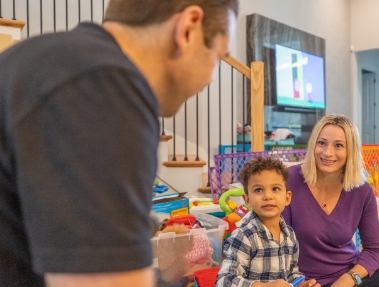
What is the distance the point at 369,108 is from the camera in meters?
6.58

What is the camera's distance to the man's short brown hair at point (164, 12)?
0.40 m

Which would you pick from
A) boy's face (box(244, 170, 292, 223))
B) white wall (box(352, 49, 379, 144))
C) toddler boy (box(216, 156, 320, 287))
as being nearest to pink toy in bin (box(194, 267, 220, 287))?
toddler boy (box(216, 156, 320, 287))

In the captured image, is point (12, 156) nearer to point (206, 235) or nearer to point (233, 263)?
point (233, 263)

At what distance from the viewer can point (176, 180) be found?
286cm

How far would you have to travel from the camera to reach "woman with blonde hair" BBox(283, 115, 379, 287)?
146 cm

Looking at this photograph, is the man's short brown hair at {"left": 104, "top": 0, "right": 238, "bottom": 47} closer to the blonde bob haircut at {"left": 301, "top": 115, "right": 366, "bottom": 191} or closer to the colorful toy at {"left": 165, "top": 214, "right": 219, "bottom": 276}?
the colorful toy at {"left": 165, "top": 214, "right": 219, "bottom": 276}

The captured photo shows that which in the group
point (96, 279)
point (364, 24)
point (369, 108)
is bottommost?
point (96, 279)

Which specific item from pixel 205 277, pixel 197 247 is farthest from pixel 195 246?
pixel 205 277

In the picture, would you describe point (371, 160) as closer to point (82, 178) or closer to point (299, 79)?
point (82, 178)

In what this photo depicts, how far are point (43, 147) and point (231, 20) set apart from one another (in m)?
0.27

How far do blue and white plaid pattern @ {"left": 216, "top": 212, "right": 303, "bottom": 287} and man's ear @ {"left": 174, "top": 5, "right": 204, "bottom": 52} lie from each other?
34.8 inches

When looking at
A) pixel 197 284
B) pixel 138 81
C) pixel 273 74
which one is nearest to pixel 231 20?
pixel 138 81

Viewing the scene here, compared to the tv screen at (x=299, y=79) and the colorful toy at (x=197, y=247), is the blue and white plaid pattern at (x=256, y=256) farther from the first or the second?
the tv screen at (x=299, y=79)

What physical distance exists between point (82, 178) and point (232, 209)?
1.51 metres
